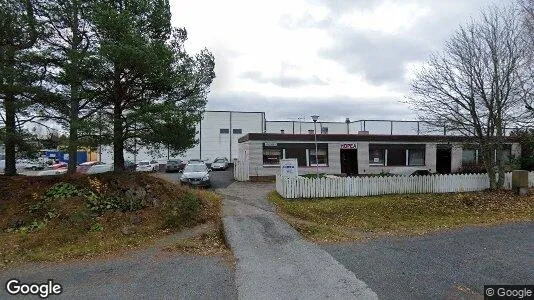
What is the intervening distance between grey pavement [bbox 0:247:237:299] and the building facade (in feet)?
55.1

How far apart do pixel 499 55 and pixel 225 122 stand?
37.0 metres

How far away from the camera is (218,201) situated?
14289 millimetres

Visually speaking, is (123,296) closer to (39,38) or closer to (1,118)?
(1,118)

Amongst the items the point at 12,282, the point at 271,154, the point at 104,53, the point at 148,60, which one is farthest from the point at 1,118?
the point at 271,154

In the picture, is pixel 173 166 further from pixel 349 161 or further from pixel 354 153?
pixel 354 153

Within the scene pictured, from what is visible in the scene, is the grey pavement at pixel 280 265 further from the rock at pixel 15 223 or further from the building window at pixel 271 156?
the building window at pixel 271 156

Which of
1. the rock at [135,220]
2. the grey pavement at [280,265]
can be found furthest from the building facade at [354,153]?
the rock at [135,220]

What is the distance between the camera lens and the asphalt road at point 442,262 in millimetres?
5949

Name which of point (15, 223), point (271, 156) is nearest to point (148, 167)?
point (271, 156)

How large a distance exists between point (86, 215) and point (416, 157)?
81.5 feet

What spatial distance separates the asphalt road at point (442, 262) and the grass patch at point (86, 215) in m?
5.13

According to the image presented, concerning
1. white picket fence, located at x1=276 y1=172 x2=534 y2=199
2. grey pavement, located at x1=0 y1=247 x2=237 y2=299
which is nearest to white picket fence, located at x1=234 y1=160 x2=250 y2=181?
white picket fence, located at x1=276 y1=172 x2=534 y2=199

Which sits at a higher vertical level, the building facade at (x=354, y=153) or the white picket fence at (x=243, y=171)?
the building facade at (x=354, y=153)

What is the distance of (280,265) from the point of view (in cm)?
732
